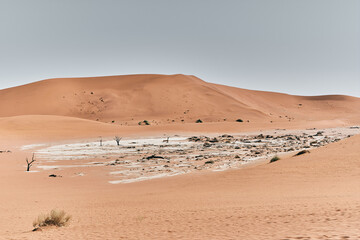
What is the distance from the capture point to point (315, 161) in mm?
16969

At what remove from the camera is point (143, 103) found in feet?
308

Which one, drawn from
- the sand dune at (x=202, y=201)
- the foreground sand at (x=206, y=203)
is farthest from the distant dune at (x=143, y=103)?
the foreground sand at (x=206, y=203)

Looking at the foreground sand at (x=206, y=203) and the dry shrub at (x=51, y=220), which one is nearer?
the foreground sand at (x=206, y=203)

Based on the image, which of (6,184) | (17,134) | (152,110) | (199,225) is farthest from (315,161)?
(152,110)

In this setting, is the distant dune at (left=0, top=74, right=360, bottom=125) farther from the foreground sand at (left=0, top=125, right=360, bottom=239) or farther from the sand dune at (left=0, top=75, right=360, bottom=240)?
the foreground sand at (left=0, top=125, right=360, bottom=239)

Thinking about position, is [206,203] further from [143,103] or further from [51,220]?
[143,103]

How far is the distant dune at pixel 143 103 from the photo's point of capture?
3280 inches

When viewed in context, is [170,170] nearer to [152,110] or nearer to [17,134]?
[17,134]

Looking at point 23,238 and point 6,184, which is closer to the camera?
point 23,238

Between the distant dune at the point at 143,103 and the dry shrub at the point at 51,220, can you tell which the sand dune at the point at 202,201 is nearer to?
the dry shrub at the point at 51,220

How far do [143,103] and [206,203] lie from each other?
84.2 metres

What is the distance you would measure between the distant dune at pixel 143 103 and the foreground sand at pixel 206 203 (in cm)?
5607

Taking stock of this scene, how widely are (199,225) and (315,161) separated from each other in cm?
1110

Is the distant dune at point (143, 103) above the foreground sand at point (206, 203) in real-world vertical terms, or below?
above
